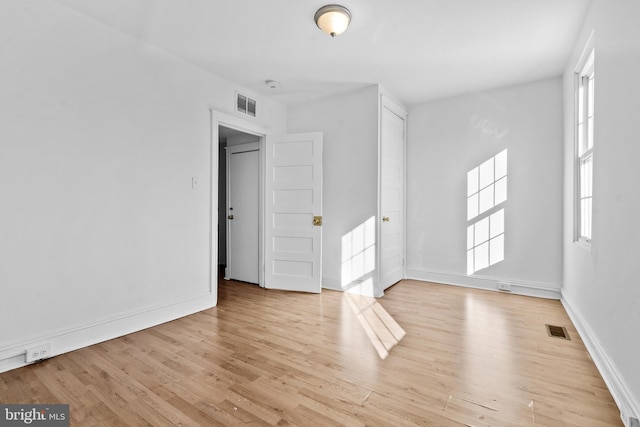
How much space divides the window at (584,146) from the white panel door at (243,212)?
3782 mm

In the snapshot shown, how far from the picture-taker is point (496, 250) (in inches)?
168

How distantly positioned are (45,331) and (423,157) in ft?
15.4

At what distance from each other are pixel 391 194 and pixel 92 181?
3.42 m

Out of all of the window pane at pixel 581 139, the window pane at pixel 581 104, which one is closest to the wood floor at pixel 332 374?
the window pane at pixel 581 139

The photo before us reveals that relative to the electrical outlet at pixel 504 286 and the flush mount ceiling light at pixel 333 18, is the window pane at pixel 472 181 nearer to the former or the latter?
the electrical outlet at pixel 504 286

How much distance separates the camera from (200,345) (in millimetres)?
2596

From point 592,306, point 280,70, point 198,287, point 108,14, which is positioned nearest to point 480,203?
point 592,306

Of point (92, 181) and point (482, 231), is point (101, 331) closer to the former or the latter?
point (92, 181)

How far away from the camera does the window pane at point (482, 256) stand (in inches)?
171

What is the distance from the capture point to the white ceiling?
8.19 feet

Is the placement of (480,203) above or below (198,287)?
above

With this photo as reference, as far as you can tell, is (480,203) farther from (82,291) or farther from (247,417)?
(82,291)

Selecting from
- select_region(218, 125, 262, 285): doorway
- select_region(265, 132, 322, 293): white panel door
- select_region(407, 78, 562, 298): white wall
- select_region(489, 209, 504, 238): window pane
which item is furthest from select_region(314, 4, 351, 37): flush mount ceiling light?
select_region(489, 209, 504, 238): window pane

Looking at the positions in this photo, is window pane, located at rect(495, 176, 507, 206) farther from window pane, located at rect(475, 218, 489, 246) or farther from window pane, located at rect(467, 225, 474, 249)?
window pane, located at rect(467, 225, 474, 249)
